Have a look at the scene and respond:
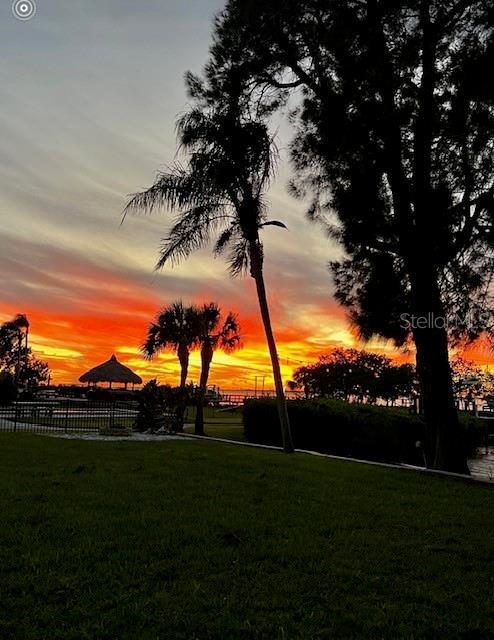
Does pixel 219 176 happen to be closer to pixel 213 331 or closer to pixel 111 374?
pixel 213 331

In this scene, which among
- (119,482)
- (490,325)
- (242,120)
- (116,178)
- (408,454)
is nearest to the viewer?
(119,482)

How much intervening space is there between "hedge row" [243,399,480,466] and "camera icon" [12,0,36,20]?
40.0 ft

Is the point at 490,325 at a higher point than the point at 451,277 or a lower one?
lower

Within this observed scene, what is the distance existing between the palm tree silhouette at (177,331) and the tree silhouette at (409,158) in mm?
16044

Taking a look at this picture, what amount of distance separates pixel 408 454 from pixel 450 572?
44.0ft

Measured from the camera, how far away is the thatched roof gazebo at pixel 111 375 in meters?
48.8

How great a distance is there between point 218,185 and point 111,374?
3693 centimetres

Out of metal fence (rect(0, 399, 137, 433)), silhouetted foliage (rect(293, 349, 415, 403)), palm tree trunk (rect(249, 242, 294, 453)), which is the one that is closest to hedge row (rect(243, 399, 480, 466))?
palm tree trunk (rect(249, 242, 294, 453))

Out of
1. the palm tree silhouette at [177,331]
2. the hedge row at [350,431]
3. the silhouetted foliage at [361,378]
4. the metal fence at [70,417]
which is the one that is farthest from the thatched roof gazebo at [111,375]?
the hedge row at [350,431]

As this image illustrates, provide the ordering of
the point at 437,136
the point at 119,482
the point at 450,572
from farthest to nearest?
1. the point at 437,136
2. the point at 119,482
3. the point at 450,572

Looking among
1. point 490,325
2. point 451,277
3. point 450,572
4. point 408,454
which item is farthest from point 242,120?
point 450,572

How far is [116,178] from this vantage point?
52.9 ft

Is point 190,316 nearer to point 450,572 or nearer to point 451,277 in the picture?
point 451,277

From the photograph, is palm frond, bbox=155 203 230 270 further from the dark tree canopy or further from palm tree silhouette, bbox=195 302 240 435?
palm tree silhouette, bbox=195 302 240 435
